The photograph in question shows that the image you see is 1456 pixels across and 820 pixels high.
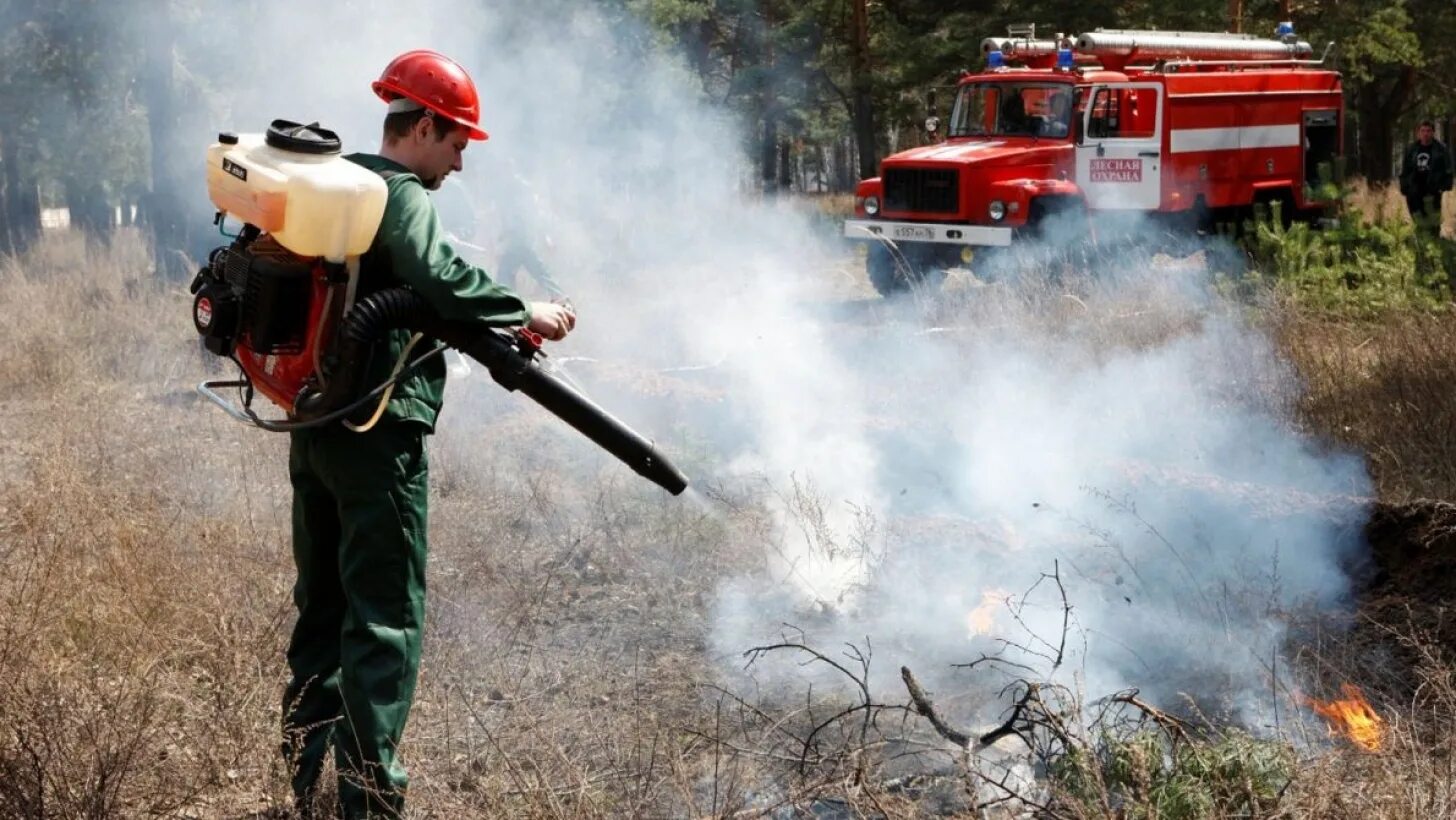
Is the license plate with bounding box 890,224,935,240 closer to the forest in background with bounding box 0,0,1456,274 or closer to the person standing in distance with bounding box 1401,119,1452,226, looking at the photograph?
the forest in background with bounding box 0,0,1456,274

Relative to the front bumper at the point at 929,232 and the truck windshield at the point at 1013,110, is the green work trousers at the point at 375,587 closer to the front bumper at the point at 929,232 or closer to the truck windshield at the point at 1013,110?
the front bumper at the point at 929,232

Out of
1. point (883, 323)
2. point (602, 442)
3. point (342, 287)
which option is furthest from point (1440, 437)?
point (883, 323)

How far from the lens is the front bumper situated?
1281 cm

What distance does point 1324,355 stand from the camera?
7.47 meters

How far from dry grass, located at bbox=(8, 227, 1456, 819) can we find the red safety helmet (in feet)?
4.72

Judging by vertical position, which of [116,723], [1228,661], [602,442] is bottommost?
[1228,661]

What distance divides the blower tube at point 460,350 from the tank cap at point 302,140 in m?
0.32

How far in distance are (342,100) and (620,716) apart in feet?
33.5

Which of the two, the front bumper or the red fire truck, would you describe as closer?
the front bumper

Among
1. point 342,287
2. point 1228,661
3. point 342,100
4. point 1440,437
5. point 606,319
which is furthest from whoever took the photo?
point 342,100

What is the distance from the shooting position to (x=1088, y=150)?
13109 mm

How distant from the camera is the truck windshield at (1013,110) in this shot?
521 inches

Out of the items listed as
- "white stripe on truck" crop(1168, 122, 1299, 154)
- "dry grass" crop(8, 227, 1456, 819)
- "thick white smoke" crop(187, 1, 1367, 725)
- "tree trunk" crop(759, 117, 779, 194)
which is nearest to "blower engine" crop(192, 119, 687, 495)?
"dry grass" crop(8, 227, 1456, 819)

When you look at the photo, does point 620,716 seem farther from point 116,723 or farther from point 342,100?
point 342,100
